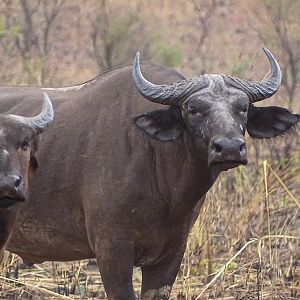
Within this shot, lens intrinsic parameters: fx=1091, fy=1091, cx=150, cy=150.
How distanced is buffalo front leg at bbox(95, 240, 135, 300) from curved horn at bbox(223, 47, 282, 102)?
1364 mm

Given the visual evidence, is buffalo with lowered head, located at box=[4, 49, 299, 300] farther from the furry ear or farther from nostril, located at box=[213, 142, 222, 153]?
the furry ear

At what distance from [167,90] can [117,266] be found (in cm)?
134

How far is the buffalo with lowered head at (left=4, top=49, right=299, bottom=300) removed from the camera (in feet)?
24.4

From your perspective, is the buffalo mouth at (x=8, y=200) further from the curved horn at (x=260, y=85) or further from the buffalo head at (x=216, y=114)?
the curved horn at (x=260, y=85)

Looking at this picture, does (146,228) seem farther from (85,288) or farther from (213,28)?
(213,28)

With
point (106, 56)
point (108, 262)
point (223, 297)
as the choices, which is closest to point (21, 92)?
point (108, 262)

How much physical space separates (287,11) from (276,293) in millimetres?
8291

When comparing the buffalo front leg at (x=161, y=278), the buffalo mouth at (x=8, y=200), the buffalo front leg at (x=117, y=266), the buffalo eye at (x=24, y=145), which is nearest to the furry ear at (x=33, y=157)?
the buffalo eye at (x=24, y=145)

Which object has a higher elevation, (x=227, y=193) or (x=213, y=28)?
(x=213, y=28)

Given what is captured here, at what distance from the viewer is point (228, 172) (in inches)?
476

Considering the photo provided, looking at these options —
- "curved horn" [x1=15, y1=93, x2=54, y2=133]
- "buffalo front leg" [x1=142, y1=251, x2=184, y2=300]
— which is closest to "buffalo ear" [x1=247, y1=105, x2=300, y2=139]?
"buffalo front leg" [x1=142, y1=251, x2=184, y2=300]


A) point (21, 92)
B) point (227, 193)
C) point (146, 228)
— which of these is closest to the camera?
point (146, 228)

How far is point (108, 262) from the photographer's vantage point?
7875 mm

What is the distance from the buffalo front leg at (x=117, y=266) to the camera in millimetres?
7801
